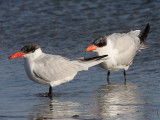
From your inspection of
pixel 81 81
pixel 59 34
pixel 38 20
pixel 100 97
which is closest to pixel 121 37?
pixel 81 81

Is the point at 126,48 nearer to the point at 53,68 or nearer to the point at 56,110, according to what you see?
the point at 53,68

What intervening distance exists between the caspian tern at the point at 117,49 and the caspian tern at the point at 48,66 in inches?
22.7

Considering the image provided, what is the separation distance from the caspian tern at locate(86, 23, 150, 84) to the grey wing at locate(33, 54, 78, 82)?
0.63m

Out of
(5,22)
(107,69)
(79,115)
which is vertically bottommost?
(79,115)

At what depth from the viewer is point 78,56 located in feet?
28.6

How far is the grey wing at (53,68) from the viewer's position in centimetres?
657

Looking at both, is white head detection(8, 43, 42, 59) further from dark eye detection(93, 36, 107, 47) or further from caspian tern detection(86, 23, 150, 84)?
dark eye detection(93, 36, 107, 47)

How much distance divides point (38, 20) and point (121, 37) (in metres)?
4.17

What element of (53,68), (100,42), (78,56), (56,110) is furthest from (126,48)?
(56,110)

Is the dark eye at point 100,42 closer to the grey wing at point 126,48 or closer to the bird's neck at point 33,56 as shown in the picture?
the grey wing at point 126,48

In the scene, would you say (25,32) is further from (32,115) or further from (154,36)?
(32,115)

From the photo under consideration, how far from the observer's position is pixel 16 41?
10094 millimetres

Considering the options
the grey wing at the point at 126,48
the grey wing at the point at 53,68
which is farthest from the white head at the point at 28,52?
the grey wing at the point at 126,48

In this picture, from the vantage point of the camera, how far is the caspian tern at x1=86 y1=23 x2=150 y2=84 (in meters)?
7.50
